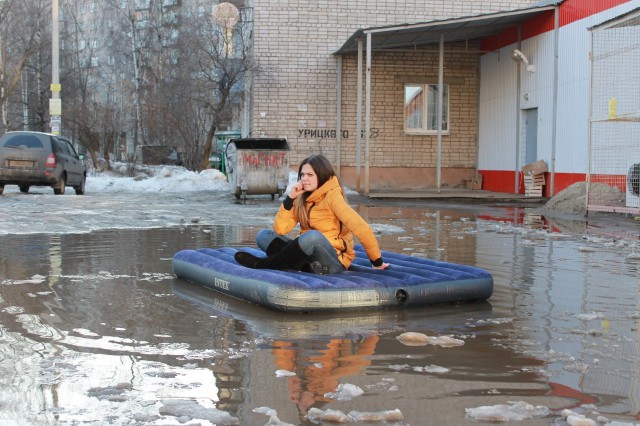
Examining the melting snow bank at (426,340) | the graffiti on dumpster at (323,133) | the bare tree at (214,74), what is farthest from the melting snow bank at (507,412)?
the bare tree at (214,74)

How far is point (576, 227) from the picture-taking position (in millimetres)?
13867

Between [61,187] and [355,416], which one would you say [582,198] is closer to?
[61,187]

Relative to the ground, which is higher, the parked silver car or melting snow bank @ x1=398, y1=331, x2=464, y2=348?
the parked silver car

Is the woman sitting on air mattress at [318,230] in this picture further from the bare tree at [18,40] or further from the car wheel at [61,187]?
the bare tree at [18,40]

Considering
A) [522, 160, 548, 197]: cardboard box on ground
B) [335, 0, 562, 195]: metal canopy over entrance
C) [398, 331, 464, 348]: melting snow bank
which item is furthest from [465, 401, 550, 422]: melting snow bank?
[522, 160, 548, 197]: cardboard box on ground

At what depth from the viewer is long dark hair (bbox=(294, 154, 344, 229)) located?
6.59 m

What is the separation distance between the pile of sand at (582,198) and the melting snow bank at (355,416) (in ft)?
44.1

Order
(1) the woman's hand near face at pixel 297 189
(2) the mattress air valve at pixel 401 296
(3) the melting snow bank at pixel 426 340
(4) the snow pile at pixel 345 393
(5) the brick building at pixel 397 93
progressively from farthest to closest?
(5) the brick building at pixel 397 93
(1) the woman's hand near face at pixel 297 189
(2) the mattress air valve at pixel 401 296
(3) the melting snow bank at pixel 426 340
(4) the snow pile at pixel 345 393

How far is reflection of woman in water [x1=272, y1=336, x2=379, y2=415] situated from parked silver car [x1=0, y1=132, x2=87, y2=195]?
1682cm

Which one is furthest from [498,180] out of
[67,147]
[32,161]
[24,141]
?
[24,141]

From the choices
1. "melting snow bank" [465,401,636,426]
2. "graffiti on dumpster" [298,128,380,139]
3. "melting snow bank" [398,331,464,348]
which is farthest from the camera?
"graffiti on dumpster" [298,128,380,139]

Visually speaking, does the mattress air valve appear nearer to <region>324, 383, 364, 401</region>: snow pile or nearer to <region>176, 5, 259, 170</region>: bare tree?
<region>324, 383, 364, 401</region>: snow pile

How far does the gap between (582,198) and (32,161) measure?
12952mm

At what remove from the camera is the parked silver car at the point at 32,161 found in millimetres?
20391
